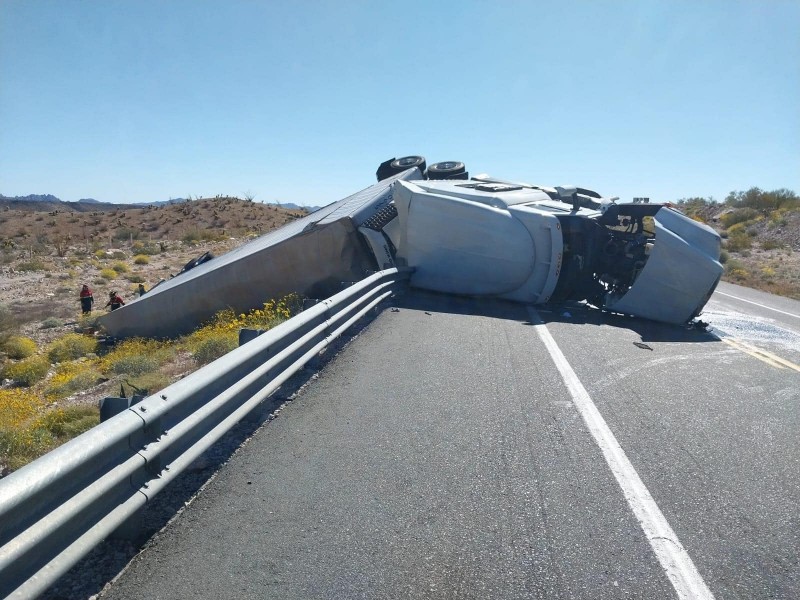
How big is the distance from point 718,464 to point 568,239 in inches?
294

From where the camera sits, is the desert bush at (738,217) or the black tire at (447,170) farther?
the desert bush at (738,217)

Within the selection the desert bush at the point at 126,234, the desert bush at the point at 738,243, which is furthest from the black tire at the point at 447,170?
the desert bush at the point at 126,234

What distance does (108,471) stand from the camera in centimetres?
300

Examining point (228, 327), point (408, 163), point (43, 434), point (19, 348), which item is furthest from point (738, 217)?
point (43, 434)

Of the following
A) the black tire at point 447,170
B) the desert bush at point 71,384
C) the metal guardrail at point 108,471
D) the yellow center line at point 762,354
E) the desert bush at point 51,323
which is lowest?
the desert bush at point 51,323

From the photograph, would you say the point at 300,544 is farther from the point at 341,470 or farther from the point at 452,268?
the point at 452,268

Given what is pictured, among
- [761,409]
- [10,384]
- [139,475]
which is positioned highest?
[139,475]

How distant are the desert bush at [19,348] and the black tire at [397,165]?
1114 centimetres

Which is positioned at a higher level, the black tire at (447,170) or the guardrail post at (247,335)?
the black tire at (447,170)

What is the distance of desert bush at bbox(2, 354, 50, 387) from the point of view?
1330 centimetres

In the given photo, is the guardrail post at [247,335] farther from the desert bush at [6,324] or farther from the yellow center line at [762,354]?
the desert bush at [6,324]

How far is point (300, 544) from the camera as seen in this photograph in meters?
3.35

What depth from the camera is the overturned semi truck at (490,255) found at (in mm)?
10688

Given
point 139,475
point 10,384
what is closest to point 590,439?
point 139,475
